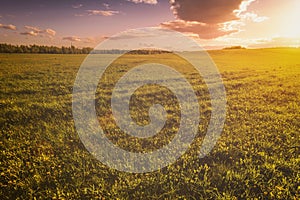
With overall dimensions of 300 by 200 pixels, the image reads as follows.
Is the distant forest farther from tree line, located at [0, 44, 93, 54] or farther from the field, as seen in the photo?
the field

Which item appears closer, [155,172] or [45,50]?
[155,172]

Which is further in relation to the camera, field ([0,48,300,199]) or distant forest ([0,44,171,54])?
distant forest ([0,44,171,54])

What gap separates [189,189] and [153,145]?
2.16 m

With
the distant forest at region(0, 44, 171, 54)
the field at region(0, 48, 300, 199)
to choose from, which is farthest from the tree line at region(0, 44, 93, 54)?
the field at region(0, 48, 300, 199)

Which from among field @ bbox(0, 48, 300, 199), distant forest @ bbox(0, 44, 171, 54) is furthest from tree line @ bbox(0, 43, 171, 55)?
field @ bbox(0, 48, 300, 199)

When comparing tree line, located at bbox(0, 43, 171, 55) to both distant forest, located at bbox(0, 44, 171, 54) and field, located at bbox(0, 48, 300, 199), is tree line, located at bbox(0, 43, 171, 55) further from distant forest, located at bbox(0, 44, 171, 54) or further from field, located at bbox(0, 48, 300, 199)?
field, located at bbox(0, 48, 300, 199)

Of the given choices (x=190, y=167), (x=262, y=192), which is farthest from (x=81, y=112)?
(x=262, y=192)

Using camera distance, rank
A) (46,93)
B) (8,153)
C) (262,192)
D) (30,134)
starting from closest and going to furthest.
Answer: (262,192) < (8,153) < (30,134) < (46,93)

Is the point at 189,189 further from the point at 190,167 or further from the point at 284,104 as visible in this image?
the point at 284,104

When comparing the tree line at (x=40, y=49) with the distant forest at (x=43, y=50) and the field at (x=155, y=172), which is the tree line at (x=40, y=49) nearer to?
the distant forest at (x=43, y=50)

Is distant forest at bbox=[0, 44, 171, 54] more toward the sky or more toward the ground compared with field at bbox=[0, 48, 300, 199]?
more toward the sky

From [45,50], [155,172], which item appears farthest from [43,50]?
[155,172]

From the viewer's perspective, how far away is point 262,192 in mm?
4707

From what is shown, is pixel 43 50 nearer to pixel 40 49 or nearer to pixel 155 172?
pixel 40 49
